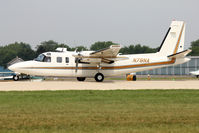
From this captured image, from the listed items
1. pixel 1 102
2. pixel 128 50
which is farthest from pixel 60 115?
pixel 128 50

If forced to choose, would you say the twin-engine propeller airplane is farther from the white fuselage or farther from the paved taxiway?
the paved taxiway

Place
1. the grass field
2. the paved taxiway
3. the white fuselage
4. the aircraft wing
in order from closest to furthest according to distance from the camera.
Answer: the grass field
the paved taxiway
the aircraft wing
the white fuselage

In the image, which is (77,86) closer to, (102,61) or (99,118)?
(102,61)

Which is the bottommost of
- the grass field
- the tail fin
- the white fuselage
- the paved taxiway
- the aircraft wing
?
the grass field

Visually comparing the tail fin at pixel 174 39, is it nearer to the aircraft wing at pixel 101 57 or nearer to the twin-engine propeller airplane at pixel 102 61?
the twin-engine propeller airplane at pixel 102 61

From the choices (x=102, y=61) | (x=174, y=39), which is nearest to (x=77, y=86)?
(x=102, y=61)

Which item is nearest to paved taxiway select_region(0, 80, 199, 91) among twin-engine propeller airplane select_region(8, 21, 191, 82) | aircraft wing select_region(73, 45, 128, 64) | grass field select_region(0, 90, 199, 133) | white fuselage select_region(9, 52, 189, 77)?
white fuselage select_region(9, 52, 189, 77)

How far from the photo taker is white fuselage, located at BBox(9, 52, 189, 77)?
28500 mm

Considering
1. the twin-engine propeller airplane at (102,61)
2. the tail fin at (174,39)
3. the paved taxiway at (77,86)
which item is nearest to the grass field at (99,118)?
the paved taxiway at (77,86)

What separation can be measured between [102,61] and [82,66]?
1.95m

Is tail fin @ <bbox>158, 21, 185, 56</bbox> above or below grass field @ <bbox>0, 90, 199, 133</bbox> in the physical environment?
above

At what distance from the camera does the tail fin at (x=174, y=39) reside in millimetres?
30969

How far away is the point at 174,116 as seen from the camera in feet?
35.1

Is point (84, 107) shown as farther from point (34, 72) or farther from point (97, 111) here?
point (34, 72)
